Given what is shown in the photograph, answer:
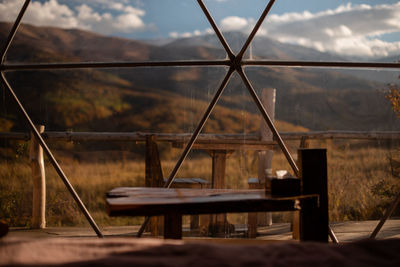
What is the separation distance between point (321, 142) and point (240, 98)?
117 centimetres

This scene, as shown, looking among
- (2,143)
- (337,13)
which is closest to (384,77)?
(337,13)

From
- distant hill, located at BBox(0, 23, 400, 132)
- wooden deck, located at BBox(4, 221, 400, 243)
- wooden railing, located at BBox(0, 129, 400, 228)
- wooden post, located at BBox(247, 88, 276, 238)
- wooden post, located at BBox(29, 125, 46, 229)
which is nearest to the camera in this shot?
wooden deck, located at BBox(4, 221, 400, 243)

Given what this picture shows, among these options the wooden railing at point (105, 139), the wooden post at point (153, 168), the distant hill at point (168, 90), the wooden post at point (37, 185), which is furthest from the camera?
the distant hill at point (168, 90)

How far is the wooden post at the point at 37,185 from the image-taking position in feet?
14.0

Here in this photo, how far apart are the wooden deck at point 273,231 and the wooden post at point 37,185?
5.8 inches

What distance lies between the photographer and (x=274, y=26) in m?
4.51

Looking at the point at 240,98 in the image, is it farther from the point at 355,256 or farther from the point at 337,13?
the point at 355,256

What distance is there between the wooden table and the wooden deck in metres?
1.72

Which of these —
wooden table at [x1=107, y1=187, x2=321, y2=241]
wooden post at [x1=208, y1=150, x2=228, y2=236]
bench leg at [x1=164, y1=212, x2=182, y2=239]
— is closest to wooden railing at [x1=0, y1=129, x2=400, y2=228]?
wooden post at [x1=208, y1=150, x2=228, y2=236]

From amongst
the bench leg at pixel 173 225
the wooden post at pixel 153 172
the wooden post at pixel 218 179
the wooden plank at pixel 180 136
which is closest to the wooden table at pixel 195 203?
the bench leg at pixel 173 225

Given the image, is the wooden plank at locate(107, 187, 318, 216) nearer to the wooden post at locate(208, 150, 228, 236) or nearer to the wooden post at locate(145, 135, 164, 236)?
the wooden post at locate(145, 135, 164, 236)

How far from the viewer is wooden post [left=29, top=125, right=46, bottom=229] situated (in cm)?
426

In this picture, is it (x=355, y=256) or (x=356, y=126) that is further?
(x=356, y=126)

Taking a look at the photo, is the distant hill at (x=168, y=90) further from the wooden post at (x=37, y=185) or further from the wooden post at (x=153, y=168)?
the wooden post at (x=153, y=168)
